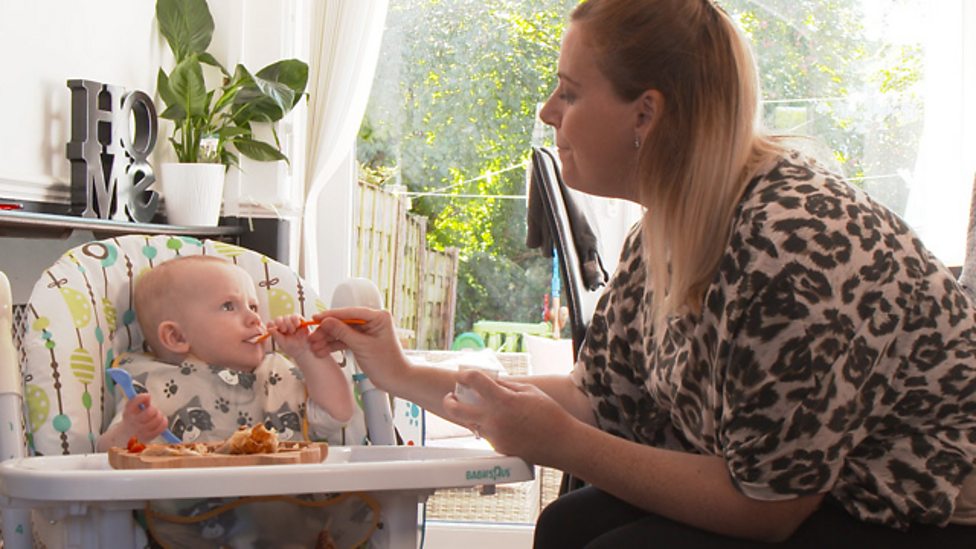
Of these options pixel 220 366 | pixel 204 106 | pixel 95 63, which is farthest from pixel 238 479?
pixel 204 106

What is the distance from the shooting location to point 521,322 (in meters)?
3.86

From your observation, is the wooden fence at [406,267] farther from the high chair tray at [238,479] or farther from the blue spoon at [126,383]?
the high chair tray at [238,479]

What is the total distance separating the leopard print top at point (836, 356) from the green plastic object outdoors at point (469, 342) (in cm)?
244

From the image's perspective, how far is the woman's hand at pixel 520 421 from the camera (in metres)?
1.42

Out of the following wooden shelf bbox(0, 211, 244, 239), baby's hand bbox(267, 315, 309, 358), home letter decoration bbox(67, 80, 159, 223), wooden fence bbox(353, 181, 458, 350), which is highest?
home letter decoration bbox(67, 80, 159, 223)

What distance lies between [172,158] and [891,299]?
7.75 ft

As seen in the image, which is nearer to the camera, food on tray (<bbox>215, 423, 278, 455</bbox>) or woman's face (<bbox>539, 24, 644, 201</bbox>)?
food on tray (<bbox>215, 423, 278, 455</bbox>)

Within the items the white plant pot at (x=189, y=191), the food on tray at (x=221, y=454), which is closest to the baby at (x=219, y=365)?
the food on tray at (x=221, y=454)

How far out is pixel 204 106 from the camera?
313 cm

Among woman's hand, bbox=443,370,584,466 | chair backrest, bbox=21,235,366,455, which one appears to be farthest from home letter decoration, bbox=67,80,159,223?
woman's hand, bbox=443,370,584,466

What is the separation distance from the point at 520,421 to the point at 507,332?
244 cm

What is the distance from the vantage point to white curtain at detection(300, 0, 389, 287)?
3598 mm

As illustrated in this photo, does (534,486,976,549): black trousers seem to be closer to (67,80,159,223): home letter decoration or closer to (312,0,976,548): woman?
→ (312,0,976,548): woman

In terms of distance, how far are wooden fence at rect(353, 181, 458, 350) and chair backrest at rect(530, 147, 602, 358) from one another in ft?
4.19
